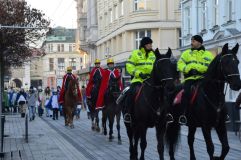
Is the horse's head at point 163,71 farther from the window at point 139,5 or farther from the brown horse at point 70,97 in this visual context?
the window at point 139,5

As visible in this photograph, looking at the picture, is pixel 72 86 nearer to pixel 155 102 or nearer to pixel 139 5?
pixel 155 102

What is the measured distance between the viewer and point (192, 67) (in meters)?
10.3

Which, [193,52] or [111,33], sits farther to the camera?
[111,33]

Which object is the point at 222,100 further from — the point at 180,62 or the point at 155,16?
the point at 155,16

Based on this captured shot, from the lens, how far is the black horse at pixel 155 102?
9641 millimetres

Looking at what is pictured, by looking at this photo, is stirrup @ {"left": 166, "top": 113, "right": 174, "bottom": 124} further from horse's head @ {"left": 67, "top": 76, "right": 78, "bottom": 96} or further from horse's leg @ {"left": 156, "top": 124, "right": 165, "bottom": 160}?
horse's head @ {"left": 67, "top": 76, "right": 78, "bottom": 96}

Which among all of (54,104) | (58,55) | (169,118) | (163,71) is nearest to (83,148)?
(169,118)

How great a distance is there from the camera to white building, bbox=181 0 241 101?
1064 inches

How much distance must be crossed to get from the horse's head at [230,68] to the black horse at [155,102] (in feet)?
3.08

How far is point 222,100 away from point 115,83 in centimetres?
656

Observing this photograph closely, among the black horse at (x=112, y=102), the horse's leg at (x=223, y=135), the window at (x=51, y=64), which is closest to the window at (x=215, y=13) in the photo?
the black horse at (x=112, y=102)

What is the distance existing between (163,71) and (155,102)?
88 centimetres

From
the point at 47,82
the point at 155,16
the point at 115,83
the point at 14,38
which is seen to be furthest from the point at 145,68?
the point at 47,82

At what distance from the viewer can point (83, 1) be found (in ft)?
265
